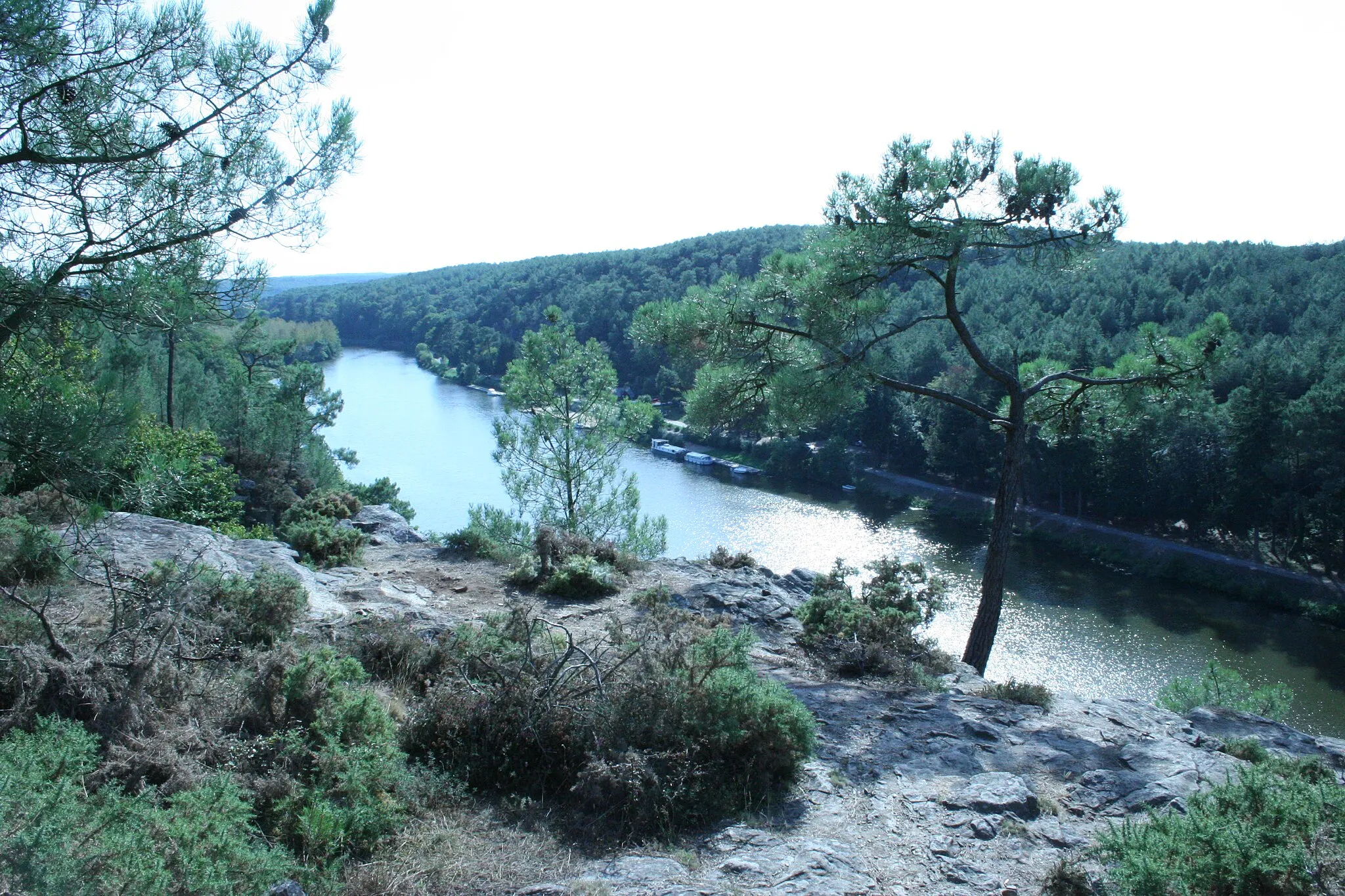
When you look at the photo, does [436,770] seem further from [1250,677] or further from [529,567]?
[1250,677]

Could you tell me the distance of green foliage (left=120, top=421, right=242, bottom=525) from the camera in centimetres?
423

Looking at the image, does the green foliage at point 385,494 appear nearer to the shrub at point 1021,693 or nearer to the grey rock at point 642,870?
the shrub at point 1021,693

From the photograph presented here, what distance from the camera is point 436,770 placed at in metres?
3.96

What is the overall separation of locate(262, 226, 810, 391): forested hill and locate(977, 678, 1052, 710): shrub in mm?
31878

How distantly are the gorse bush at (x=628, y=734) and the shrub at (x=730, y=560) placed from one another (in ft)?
15.2

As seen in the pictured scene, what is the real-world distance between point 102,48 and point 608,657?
4162 millimetres

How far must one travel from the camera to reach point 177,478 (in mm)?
4445

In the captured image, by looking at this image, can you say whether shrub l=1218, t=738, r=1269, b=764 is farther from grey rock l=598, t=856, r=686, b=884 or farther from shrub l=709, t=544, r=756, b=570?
shrub l=709, t=544, r=756, b=570

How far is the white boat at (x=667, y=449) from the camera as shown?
1666 inches

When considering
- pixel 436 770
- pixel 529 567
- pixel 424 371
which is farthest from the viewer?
pixel 424 371

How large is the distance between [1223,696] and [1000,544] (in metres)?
3.43

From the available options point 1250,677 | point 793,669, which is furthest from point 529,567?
point 1250,677

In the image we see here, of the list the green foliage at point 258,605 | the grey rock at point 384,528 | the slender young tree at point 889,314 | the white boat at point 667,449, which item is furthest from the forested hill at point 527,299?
the green foliage at point 258,605

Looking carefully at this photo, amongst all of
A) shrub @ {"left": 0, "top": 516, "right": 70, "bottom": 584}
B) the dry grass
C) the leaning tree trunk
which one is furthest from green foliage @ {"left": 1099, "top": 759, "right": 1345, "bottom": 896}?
shrub @ {"left": 0, "top": 516, "right": 70, "bottom": 584}
